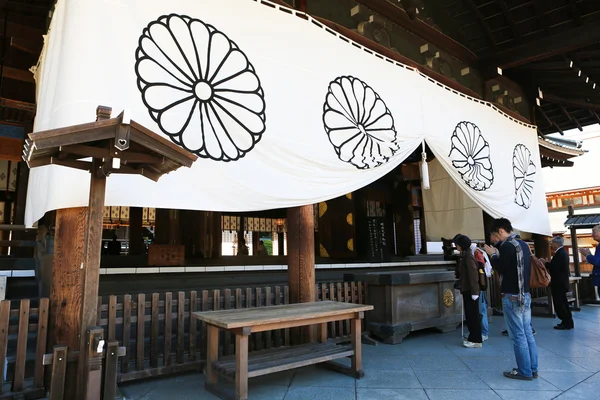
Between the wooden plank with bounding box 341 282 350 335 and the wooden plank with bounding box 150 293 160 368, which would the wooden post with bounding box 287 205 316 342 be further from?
the wooden plank with bounding box 150 293 160 368

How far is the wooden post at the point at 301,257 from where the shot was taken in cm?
493

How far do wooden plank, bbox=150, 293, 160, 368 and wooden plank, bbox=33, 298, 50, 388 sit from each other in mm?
965

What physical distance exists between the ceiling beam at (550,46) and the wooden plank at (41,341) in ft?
28.0

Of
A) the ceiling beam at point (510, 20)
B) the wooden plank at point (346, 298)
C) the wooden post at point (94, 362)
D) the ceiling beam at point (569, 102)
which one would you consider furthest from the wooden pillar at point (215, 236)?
the ceiling beam at point (569, 102)

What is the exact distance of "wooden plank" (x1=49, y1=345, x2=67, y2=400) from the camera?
2.86 meters

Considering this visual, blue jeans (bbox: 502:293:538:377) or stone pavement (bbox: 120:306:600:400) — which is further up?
blue jeans (bbox: 502:293:538:377)

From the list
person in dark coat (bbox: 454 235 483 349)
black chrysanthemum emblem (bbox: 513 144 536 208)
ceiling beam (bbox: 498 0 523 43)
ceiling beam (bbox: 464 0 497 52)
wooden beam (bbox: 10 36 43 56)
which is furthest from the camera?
black chrysanthemum emblem (bbox: 513 144 536 208)

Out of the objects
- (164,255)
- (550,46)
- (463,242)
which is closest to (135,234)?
(164,255)

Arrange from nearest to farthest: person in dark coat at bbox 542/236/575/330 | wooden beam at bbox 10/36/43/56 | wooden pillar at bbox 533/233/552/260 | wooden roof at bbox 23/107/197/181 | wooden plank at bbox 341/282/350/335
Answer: wooden roof at bbox 23/107/197/181 → wooden beam at bbox 10/36/43/56 → wooden plank at bbox 341/282/350/335 → person in dark coat at bbox 542/236/575/330 → wooden pillar at bbox 533/233/552/260

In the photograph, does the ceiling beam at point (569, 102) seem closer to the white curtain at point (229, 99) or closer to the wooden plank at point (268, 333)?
the white curtain at point (229, 99)

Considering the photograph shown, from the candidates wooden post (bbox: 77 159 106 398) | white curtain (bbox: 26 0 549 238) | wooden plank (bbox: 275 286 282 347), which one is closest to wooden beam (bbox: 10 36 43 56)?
white curtain (bbox: 26 0 549 238)

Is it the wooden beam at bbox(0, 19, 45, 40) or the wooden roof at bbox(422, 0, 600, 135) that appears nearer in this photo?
the wooden beam at bbox(0, 19, 45, 40)

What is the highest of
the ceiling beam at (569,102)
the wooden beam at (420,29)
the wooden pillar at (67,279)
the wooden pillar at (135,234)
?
the wooden beam at (420,29)

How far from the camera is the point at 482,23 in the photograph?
7637mm
